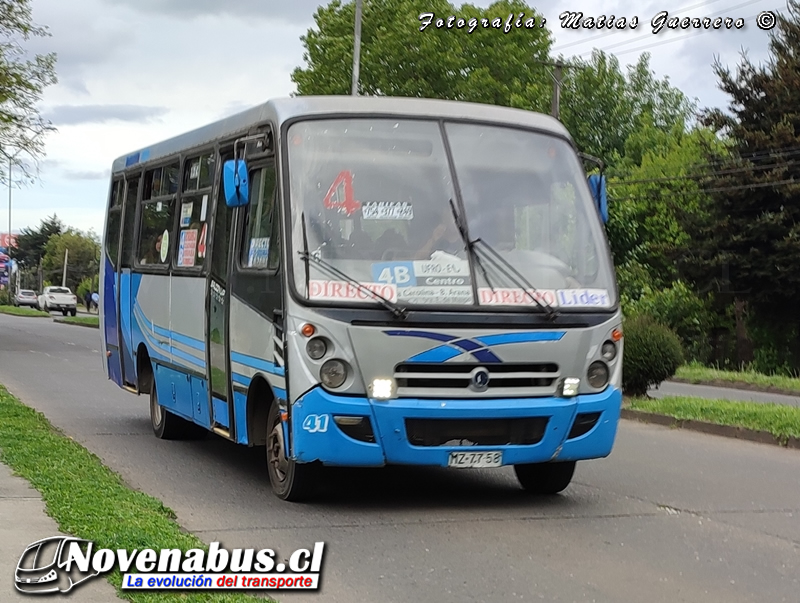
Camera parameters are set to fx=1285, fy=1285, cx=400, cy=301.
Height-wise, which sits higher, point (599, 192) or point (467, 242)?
point (599, 192)

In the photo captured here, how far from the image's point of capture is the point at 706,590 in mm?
6691

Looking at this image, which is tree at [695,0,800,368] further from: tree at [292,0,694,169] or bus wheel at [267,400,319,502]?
bus wheel at [267,400,319,502]

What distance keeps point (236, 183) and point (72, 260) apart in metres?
139

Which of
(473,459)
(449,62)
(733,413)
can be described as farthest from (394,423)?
(449,62)

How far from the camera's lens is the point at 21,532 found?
7.27m

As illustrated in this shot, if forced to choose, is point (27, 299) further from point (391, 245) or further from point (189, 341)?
point (391, 245)

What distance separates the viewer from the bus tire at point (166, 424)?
12.7 meters

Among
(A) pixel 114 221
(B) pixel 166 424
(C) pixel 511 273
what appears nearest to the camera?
(C) pixel 511 273

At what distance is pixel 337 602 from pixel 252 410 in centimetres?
338

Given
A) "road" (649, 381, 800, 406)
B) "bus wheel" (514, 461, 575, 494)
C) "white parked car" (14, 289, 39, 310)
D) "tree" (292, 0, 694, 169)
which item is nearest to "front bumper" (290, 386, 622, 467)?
"bus wheel" (514, 461, 575, 494)

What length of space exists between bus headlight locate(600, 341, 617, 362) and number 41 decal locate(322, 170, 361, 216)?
6.49ft

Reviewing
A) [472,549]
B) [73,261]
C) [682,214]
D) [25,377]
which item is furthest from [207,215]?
[73,261]

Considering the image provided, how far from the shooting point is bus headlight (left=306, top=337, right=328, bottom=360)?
843 cm

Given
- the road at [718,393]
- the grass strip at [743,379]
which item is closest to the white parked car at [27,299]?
the grass strip at [743,379]
